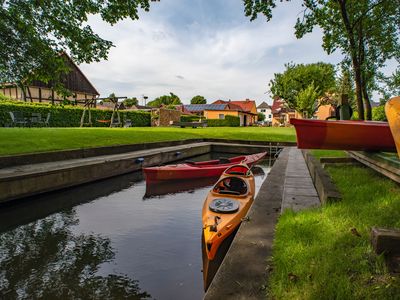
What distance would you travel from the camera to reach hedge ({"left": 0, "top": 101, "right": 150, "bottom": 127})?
71.7 feet

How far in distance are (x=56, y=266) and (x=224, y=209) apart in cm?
340

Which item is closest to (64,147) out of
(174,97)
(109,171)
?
(109,171)

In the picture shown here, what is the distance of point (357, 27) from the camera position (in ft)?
46.9

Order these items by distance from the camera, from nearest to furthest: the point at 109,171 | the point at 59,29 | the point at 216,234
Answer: the point at 216,234 < the point at 59,29 < the point at 109,171

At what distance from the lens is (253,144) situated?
23.7m

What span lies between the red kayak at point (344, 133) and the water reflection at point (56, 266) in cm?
402

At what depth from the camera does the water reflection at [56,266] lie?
14.8 ft

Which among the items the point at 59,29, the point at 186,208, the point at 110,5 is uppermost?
the point at 110,5

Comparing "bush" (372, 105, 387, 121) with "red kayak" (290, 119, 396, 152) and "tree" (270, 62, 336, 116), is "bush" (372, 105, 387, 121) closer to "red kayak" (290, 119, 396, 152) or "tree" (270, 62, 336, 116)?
"tree" (270, 62, 336, 116)

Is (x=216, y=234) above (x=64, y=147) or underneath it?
underneath

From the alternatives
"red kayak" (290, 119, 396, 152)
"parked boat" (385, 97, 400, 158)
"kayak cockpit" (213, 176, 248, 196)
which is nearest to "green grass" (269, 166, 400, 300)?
"red kayak" (290, 119, 396, 152)

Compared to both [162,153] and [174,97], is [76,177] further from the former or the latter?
[174,97]

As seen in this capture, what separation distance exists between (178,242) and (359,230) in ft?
13.5

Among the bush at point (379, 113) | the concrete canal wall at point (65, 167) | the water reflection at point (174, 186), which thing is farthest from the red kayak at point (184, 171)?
the bush at point (379, 113)
